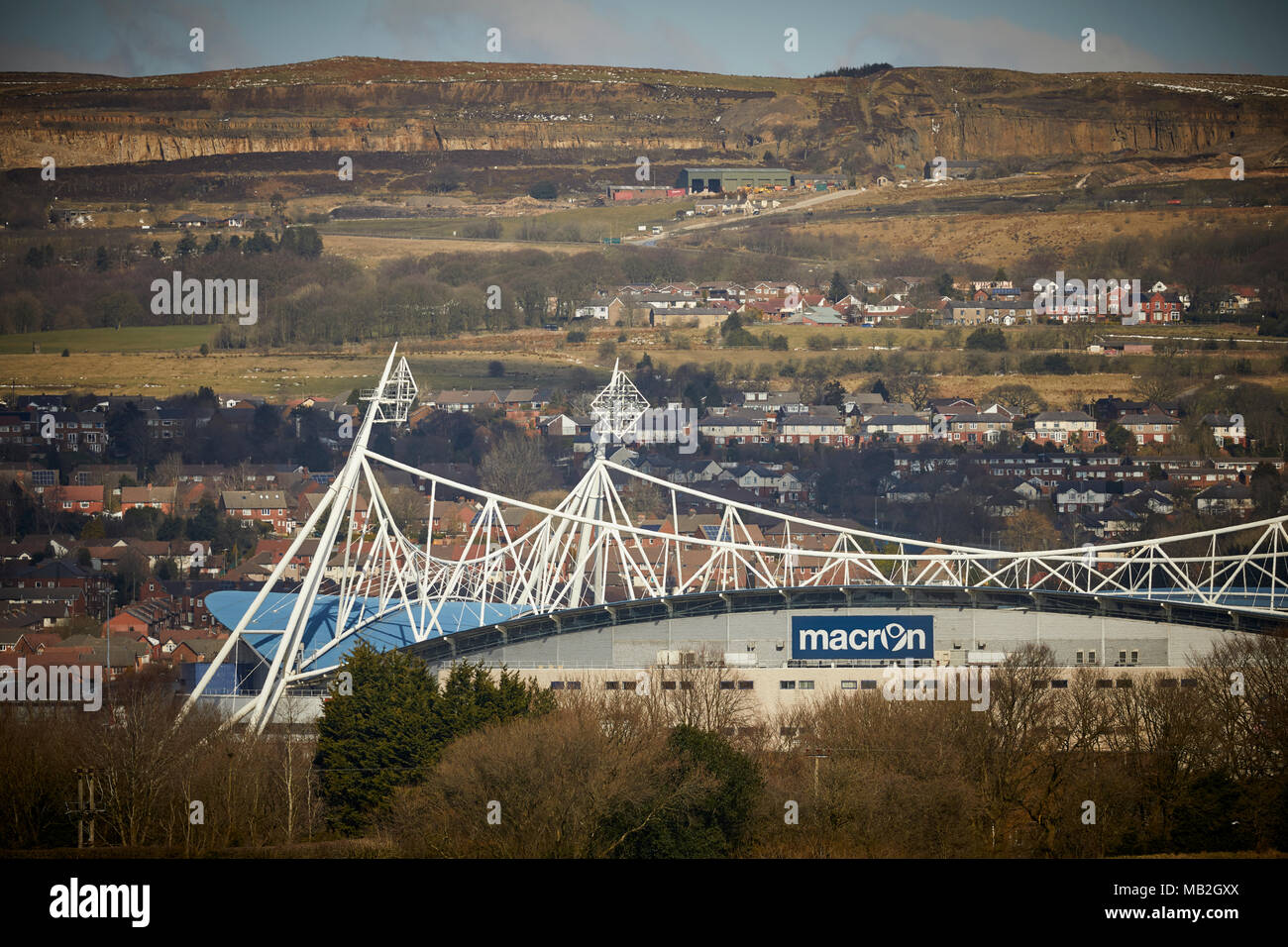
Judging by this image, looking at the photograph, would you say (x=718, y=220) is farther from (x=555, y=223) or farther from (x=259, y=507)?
(x=259, y=507)

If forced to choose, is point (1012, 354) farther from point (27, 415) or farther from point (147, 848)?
point (147, 848)

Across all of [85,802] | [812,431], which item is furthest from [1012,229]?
[85,802]

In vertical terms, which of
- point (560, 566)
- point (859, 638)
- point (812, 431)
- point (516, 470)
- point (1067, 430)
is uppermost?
point (812, 431)

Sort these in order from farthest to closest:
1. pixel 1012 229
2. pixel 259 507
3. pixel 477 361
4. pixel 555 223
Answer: pixel 555 223
pixel 1012 229
pixel 477 361
pixel 259 507

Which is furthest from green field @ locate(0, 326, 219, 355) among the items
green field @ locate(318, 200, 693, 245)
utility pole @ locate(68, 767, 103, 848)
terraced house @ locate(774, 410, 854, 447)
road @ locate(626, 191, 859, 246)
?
utility pole @ locate(68, 767, 103, 848)

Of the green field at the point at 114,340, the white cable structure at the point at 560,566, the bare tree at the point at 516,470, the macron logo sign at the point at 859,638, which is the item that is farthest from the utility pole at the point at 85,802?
the green field at the point at 114,340

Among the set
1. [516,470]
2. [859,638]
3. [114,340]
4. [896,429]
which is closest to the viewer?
[859,638]

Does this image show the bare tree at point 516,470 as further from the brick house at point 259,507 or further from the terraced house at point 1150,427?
the terraced house at point 1150,427
